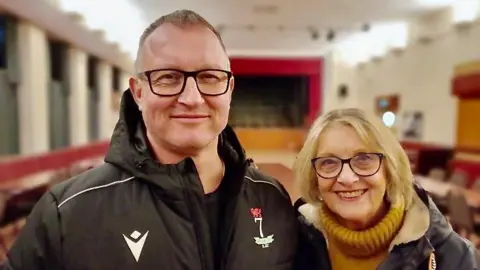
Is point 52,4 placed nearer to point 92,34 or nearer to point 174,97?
point 92,34

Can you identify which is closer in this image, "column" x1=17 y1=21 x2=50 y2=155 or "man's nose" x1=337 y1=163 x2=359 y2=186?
"man's nose" x1=337 y1=163 x2=359 y2=186

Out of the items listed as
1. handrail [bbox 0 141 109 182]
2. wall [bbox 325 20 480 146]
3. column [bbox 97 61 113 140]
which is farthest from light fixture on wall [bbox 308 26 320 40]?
handrail [bbox 0 141 109 182]

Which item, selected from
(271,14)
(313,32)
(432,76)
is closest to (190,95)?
(271,14)

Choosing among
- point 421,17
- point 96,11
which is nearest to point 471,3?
point 421,17

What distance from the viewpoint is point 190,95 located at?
1.15 meters

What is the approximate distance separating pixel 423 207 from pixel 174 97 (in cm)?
77

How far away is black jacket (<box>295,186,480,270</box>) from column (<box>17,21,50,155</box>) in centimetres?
685

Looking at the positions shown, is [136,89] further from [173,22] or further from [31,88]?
[31,88]

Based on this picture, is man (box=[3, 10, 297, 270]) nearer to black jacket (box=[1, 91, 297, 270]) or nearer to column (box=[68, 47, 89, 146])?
black jacket (box=[1, 91, 297, 270])

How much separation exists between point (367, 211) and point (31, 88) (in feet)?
23.0

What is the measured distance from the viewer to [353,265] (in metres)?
1.36

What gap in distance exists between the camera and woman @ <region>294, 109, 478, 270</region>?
1.30 metres

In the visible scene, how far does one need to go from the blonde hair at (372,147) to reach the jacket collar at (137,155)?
0.22 meters

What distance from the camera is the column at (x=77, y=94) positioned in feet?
31.5
